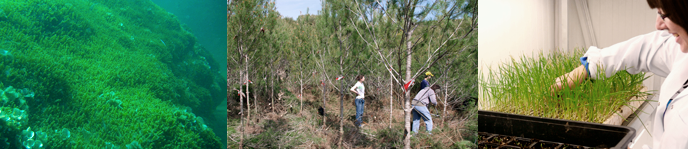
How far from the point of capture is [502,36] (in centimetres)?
228

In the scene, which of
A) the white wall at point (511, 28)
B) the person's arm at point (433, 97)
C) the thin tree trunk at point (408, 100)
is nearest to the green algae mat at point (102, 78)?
the thin tree trunk at point (408, 100)

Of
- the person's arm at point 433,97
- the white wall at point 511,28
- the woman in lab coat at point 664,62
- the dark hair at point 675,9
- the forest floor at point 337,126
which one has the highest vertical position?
the white wall at point 511,28

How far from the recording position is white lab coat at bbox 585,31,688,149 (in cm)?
88

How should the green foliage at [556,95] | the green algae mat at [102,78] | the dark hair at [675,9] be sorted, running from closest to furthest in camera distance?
the dark hair at [675,9]
the green foliage at [556,95]
the green algae mat at [102,78]

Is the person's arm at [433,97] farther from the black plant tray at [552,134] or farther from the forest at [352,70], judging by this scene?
the black plant tray at [552,134]

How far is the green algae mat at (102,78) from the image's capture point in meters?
3.22

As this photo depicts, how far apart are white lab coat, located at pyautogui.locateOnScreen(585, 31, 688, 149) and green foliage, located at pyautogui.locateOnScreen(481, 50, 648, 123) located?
179mm

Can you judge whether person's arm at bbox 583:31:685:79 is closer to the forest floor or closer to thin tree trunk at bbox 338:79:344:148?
the forest floor

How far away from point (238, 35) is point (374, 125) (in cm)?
112

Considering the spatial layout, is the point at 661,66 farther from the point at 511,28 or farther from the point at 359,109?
the point at 359,109

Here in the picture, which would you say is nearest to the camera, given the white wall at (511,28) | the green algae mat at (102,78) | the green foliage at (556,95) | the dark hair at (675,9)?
the dark hair at (675,9)

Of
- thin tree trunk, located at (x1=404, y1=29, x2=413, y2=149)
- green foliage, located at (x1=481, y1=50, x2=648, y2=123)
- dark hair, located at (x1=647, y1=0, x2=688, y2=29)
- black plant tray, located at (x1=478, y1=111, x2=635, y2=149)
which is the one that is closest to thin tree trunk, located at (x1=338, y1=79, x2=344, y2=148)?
thin tree trunk, located at (x1=404, y1=29, x2=413, y2=149)

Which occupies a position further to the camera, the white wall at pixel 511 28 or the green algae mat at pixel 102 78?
the green algae mat at pixel 102 78

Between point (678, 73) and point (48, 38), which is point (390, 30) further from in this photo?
point (48, 38)
